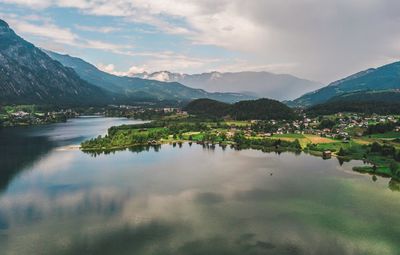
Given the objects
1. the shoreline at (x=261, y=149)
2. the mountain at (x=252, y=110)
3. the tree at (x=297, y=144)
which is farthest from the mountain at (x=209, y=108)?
the tree at (x=297, y=144)

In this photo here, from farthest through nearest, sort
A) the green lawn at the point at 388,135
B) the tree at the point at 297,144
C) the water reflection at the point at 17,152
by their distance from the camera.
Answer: the green lawn at the point at 388,135
the tree at the point at 297,144
the water reflection at the point at 17,152

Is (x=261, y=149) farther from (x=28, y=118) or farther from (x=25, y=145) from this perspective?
(x=28, y=118)

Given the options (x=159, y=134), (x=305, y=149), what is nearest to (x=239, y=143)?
(x=305, y=149)

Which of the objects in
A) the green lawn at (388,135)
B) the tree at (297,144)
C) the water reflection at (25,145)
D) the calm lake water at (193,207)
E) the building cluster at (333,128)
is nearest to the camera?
the calm lake water at (193,207)

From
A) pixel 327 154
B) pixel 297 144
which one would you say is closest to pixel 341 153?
pixel 327 154

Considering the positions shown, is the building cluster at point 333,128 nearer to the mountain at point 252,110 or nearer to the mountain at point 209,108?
the mountain at point 252,110

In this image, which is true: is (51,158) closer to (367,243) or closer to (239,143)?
(239,143)
